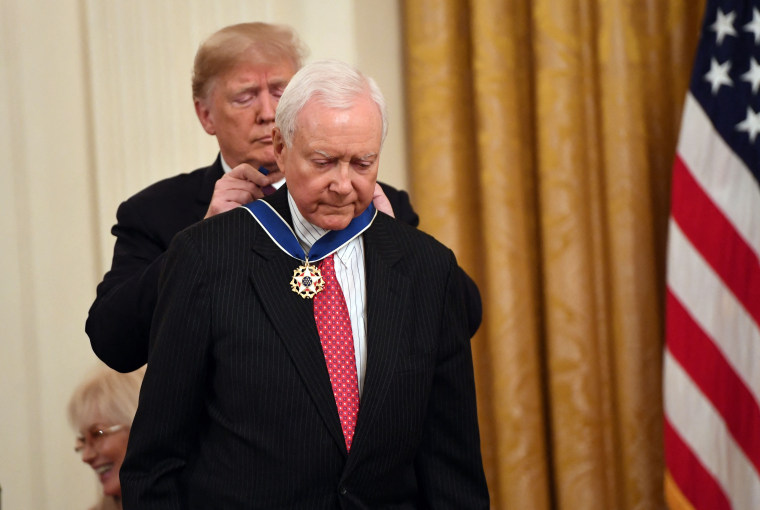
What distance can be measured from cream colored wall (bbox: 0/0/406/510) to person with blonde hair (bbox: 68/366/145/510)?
0.69 metres

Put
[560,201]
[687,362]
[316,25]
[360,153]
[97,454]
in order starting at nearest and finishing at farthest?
1. [360,153]
2. [97,454]
3. [687,362]
4. [560,201]
5. [316,25]

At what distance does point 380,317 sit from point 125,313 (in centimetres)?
62

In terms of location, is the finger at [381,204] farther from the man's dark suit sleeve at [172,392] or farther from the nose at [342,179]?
Answer: the man's dark suit sleeve at [172,392]

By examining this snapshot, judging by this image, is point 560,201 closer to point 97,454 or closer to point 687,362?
point 687,362

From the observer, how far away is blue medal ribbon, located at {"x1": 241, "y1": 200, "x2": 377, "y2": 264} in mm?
1827

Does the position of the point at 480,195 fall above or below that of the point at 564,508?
above

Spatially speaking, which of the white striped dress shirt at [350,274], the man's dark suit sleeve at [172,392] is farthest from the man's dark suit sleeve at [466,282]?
the man's dark suit sleeve at [172,392]

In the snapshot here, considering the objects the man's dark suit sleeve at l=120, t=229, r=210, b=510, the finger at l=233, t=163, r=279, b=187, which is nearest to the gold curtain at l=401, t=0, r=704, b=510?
the finger at l=233, t=163, r=279, b=187

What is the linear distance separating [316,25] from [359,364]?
2349 millimetres

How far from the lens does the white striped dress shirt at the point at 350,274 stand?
183 centimetres

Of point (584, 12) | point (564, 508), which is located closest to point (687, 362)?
point (564, 508)

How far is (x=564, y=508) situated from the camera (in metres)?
3.51

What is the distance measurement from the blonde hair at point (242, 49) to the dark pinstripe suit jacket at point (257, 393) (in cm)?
60

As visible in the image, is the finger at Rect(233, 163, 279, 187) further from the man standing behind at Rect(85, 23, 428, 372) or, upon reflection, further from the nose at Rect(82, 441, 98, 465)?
the nose at Rect(82, 441, 98, 465)
